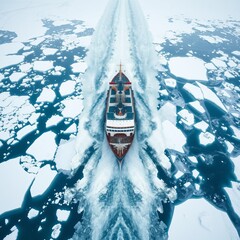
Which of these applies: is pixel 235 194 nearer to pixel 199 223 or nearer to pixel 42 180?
pixel 199 223

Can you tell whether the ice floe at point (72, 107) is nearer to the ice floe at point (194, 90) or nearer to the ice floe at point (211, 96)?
the ice floe at point (194, 90)

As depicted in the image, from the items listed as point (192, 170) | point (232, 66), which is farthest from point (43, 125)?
point (232, 66)

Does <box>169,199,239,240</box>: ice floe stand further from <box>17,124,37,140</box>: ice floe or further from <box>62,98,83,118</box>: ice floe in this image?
<box>17,124,37,140</box>: ice floe

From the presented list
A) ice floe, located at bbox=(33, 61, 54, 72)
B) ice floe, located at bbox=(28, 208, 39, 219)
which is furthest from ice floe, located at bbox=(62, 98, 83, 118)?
ice floe, located at bbox=(28, 208, 39, 219)

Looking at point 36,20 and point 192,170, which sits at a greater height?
point 36,20

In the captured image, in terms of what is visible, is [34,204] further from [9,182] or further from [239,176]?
[239,176]

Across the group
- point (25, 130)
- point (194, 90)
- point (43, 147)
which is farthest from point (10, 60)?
point (194, 90)
